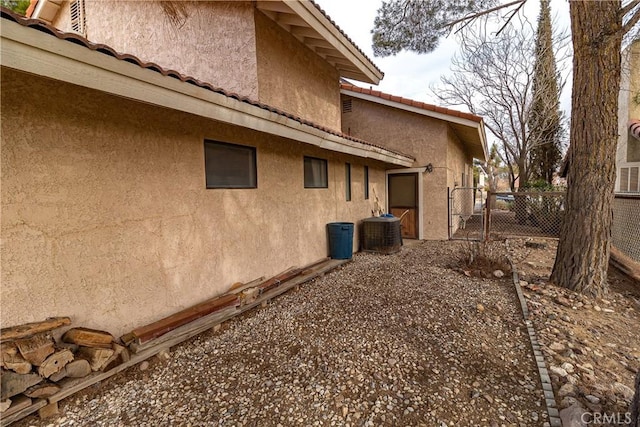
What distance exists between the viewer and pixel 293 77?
6.34 metres

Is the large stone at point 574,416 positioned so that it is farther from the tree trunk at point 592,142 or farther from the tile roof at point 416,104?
the tile roof at point 416,104

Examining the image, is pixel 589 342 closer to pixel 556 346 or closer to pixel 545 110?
pixel 556 346

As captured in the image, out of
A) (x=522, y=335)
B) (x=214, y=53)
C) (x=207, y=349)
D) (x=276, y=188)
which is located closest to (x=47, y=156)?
(x=207, y=349)

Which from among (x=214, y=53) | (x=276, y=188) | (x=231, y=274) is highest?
(x=214, y=53)

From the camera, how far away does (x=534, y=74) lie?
13.8 metres

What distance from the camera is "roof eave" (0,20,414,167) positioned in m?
1.82

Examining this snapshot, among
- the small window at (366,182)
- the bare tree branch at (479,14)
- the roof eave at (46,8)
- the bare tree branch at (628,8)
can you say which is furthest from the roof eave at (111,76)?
the roof eave at (46,8)

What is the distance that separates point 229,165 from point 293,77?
306 centimetres

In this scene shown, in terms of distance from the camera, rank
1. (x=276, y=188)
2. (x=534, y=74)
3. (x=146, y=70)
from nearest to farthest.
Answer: (x=146, y=70) → (x=276, y=188) → (x=534, y=74)

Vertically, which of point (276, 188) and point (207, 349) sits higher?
point (276, 188)

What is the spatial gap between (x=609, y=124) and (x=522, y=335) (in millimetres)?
3480

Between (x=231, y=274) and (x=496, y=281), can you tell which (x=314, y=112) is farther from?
(x=496, y=281)

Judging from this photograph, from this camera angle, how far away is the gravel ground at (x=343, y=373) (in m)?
2.30

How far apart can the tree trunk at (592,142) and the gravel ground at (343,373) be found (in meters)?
1.33
